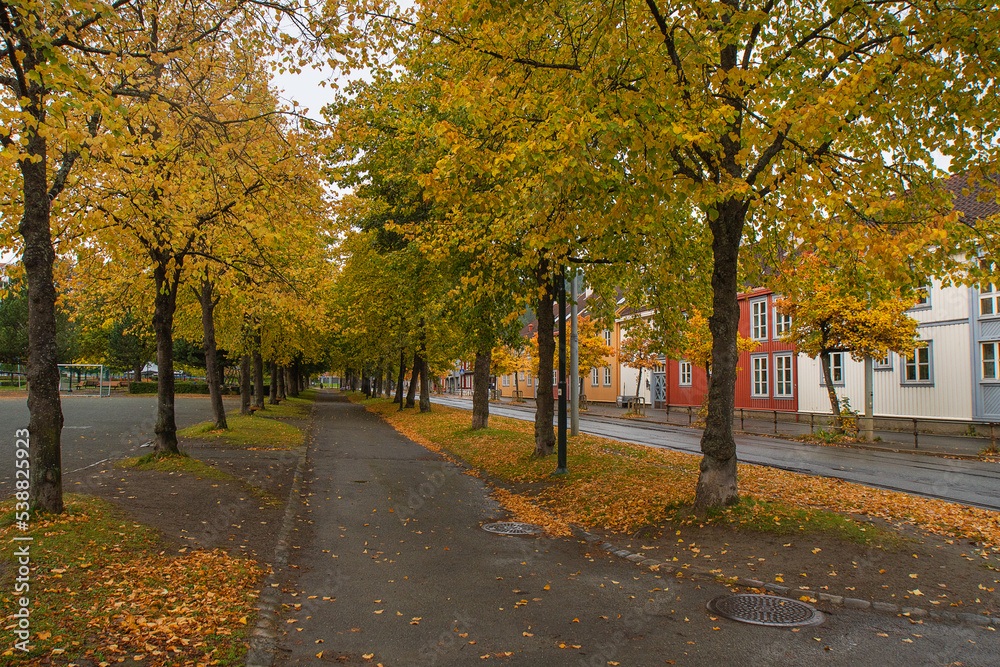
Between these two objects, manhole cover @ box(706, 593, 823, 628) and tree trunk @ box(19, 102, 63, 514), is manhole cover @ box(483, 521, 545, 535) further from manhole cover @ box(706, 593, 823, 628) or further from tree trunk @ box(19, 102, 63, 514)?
tree trunk @ box(19, 102, 63, 514)

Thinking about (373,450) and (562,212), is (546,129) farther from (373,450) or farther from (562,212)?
(373,450)

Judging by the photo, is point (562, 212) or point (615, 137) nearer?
point (615, 137)

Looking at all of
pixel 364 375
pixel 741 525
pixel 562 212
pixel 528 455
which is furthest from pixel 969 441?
pixel 364 375

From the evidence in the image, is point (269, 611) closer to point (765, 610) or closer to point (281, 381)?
point (765, 610)

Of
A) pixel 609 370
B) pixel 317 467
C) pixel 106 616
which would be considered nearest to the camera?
pixel 106 616

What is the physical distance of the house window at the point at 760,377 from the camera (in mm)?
36625

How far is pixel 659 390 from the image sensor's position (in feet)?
154

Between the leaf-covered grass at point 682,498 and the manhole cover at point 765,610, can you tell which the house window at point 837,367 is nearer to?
the leaf-covered grass at point 682,498

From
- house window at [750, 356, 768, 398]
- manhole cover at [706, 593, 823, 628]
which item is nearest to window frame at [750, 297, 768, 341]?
house window at [750, 356, 768, 398]

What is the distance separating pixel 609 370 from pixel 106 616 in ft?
166

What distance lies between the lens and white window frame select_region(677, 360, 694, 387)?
4306 centimetres

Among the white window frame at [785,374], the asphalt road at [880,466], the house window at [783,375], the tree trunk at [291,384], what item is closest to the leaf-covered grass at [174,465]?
the asphalt road at [880,466]

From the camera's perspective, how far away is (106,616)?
461cm

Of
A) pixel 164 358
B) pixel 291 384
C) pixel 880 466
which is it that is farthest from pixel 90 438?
pixel 291 384
